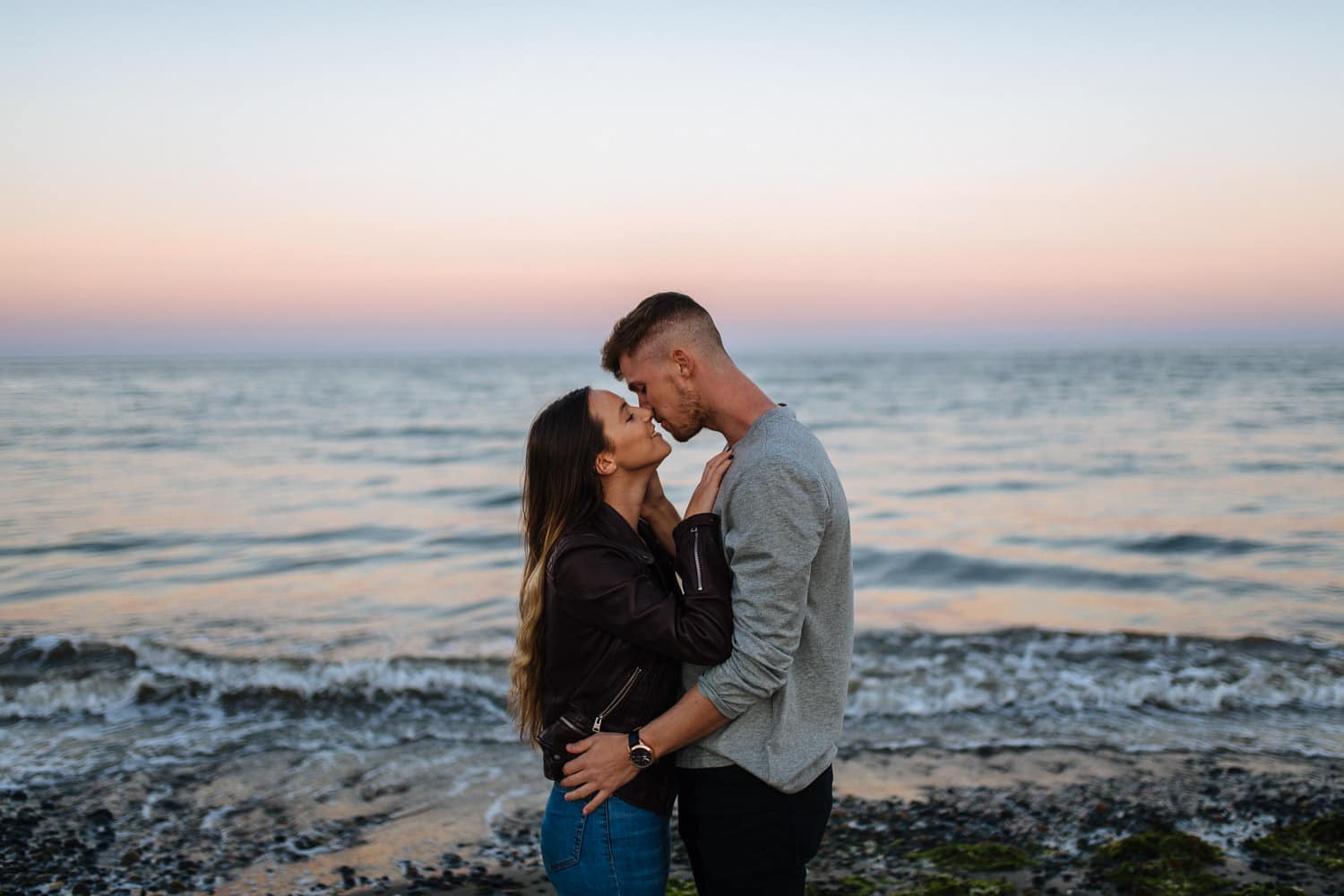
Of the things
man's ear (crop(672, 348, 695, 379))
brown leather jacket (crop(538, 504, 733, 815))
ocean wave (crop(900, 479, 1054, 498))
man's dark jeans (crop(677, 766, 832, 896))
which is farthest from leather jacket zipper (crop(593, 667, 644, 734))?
ocean wave (crop(900, 479, 1054, 498))

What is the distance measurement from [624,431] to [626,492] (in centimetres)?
18

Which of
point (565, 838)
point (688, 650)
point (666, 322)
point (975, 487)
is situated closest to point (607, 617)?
point (688, 650)

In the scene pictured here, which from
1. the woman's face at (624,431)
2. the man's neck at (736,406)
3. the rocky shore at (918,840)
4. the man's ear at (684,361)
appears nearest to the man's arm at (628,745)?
the woman's face at (624,431)

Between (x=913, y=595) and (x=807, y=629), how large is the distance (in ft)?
29.9

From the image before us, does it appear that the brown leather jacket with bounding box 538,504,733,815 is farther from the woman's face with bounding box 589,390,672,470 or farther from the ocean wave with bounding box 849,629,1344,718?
the ocean wave with bounding box 849,629,1344,718

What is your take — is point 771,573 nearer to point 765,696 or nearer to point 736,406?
point 765,696

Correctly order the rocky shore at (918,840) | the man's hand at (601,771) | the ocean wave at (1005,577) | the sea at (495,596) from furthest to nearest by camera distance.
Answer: the ocean wave at (1005,577) < the sea at (495,596) < the rocky shore at (918,840) < the man's hand at (601,771)

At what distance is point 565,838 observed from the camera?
2.67 meters

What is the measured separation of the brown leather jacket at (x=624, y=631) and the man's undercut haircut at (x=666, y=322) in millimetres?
525

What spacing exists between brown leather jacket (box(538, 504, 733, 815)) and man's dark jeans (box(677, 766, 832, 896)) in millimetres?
122

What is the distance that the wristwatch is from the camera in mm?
2604

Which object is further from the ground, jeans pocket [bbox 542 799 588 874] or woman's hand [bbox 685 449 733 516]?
woman's hand [bbox 685 449 733 516]

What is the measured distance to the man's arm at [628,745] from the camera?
2.61 metres

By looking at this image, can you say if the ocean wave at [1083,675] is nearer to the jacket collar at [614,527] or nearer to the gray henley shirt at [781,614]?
the gray henley shirt at [781,614]
